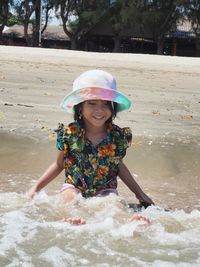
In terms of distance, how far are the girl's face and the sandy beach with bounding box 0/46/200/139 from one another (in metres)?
2.61

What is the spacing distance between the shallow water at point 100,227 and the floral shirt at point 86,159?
17cm

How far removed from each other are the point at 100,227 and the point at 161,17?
37.3 m

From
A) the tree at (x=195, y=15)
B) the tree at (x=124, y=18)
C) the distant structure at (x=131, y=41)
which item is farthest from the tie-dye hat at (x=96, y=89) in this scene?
the distant structure at (x=131, y=41)

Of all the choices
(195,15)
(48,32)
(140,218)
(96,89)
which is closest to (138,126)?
(96,89)

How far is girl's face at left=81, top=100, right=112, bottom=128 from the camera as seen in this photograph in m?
3.67

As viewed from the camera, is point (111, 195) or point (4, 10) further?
point (4, 10)

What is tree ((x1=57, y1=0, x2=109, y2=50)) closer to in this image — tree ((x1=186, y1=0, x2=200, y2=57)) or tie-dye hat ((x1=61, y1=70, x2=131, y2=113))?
tree ((x1=186, y1=0, x2=200, y2=57))

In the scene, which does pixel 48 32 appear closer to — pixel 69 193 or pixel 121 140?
pixel 121 140

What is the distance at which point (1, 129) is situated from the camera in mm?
6551

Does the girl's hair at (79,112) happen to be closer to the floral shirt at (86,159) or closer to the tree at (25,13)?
Answer: the floral shirt at (86,159)

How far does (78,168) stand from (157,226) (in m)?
0.77

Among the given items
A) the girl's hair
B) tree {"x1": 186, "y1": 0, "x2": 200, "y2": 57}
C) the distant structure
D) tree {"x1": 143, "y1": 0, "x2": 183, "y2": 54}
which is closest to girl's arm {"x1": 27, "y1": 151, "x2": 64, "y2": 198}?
the girl's hair

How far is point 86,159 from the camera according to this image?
12.3 ft

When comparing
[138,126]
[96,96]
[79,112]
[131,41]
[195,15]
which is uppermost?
[195,15]
